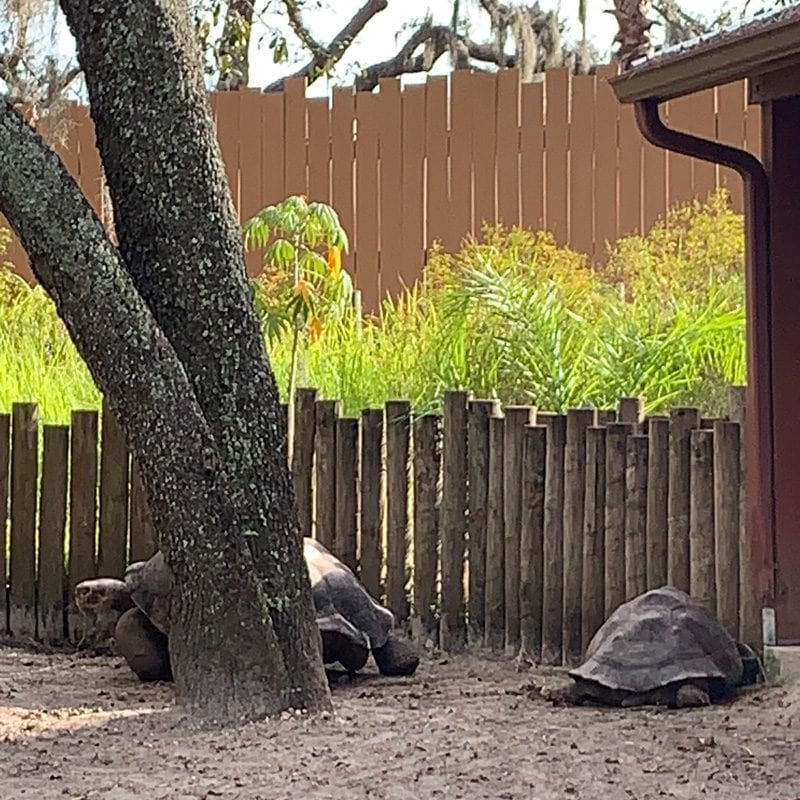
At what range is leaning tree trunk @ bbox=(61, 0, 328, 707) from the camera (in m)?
5.52

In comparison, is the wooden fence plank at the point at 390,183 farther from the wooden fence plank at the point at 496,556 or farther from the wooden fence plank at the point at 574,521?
the wooden fence plank at the point at 574,521

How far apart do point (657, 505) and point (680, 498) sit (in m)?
0.11

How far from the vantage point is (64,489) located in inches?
297

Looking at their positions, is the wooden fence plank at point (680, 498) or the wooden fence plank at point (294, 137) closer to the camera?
the wooden fence plank at point (680, 498)

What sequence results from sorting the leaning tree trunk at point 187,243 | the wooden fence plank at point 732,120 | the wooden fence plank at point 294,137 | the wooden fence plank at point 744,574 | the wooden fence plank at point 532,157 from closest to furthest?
1. the leaning tree trunk at point 187,243
2. the wooden fence plank at point 744,574
3. the wooden fence plank at point 732,120
4. the wooden fence plank at point 532,157
5. the wooden fence plank at point 294,137

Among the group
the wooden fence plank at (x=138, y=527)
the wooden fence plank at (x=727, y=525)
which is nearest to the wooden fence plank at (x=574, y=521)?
the wooden fence plank at (x=727, y=525)

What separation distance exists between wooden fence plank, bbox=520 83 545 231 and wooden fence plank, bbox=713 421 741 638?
6.59 metres

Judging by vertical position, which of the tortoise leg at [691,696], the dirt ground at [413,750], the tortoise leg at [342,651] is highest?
the tortoise leg at [342,651]

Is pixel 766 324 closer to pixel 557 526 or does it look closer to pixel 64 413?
pixel 557 526

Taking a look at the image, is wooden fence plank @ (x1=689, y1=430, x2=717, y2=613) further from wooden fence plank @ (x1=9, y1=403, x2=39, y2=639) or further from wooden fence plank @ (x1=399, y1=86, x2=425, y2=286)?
wooden fence plank @ (x1=399, y1=86, x2=425, y2=286)

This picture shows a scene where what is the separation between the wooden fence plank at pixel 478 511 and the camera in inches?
275

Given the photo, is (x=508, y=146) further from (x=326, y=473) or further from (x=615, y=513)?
(x=615, y=513)

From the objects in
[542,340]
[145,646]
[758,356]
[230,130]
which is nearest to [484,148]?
[230,130]

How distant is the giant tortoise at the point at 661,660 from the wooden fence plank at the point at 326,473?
1.75 m
